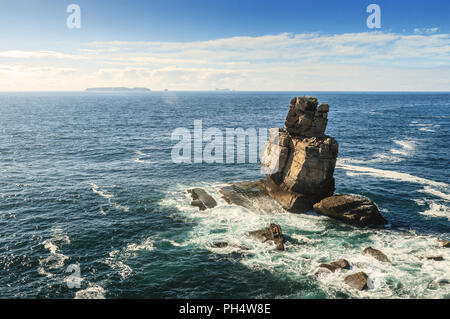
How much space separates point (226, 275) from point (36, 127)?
4952 inches

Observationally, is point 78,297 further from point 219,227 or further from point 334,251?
point 334,251

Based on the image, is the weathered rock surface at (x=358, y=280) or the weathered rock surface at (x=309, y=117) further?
the weathered rock surface at (x=309, y=117)

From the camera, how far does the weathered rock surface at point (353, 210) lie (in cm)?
4378

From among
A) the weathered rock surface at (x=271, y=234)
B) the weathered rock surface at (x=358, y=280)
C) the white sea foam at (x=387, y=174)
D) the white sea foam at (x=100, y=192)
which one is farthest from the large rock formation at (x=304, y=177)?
the white sea foam at (x=387, y=174)

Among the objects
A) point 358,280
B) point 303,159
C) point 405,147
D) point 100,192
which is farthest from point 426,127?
point 100,192

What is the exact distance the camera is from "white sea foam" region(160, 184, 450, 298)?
3120 centimetres

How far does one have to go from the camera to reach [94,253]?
37.7m

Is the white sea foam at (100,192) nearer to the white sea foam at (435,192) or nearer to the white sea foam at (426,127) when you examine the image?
the white sea foam at (435,192)

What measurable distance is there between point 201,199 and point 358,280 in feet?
95.0

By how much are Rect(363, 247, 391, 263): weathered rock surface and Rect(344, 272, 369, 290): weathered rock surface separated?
5134 millimetres

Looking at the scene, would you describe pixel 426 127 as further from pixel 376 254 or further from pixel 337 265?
pixel 337 265

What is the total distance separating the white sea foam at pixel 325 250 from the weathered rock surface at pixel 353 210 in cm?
161
